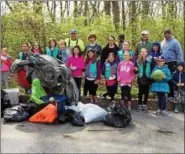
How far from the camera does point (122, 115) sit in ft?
13.6

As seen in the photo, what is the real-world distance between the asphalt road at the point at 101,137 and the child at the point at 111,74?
40.0 inches

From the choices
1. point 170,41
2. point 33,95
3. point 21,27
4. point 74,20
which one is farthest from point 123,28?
point 170,41

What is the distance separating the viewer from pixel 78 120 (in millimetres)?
4266

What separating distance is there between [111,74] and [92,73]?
29cm

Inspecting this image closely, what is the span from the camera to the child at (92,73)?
5.16 m

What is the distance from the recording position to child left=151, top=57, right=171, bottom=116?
2.31 metres

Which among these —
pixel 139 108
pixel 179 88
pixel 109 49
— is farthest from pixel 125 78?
pixel 179 88

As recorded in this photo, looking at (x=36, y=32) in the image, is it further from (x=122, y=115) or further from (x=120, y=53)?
(x=122, y=115)

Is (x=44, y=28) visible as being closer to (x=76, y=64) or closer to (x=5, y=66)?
(x=5, y=66)

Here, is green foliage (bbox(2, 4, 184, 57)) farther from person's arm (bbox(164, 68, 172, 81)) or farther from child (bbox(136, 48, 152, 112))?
person's arm (bbox(164, 68, 172, 81))

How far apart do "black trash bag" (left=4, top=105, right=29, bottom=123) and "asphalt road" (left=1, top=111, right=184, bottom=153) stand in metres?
0.09

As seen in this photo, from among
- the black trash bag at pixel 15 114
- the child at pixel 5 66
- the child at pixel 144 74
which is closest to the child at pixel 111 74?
the child at pixel 144 74

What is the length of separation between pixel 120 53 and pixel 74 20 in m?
2.82

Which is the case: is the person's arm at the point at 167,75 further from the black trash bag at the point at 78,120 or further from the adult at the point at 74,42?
the adult at the point at 74,42
